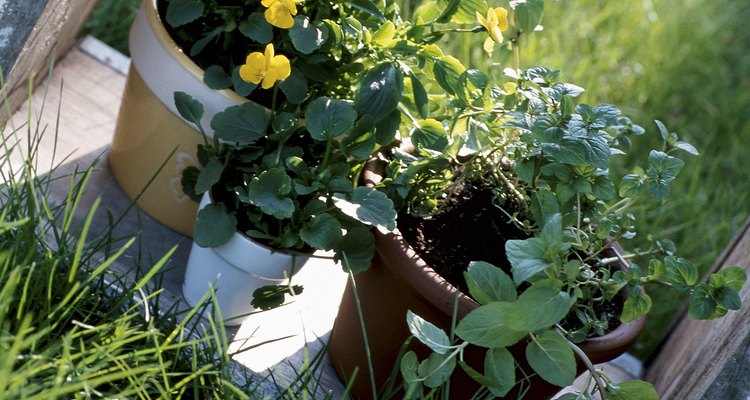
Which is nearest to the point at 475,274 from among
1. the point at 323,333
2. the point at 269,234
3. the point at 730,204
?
→ the point at 269,234

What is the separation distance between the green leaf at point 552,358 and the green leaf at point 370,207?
0.80ft

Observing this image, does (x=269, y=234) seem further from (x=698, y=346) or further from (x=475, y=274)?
(x=698, y=346)

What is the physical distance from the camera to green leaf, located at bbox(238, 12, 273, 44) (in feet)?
4.68

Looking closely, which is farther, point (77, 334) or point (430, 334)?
point (430, 334)

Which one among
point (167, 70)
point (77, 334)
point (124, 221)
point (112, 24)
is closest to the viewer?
point (77, 334)

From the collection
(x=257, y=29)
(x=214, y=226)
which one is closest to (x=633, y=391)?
(x=214, y=226)

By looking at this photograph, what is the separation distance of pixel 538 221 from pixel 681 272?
0.64ft

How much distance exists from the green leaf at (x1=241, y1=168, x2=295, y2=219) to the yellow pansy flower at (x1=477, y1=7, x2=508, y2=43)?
34cm

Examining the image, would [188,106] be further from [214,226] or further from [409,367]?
[409,367]

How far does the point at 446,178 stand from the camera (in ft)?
4.71

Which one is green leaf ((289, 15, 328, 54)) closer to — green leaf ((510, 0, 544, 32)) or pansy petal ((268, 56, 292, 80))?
pansy petal ((268, 56, 292, 80))

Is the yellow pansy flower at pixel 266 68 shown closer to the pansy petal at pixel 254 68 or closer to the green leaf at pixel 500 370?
the pansy petal at pixel 254 68

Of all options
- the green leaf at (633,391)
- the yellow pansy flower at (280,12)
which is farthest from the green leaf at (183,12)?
the green leaf at (633,391)

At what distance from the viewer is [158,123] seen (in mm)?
1585
